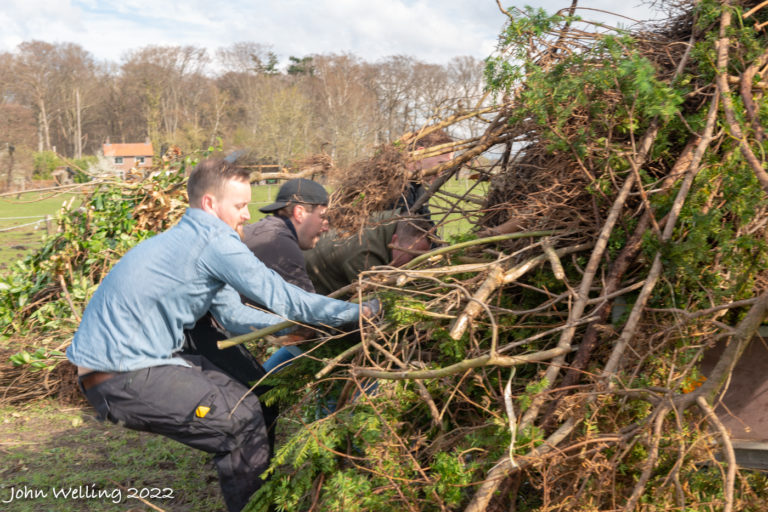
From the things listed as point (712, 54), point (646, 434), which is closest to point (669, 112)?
point (712, 54)

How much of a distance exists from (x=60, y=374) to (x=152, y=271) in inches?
135

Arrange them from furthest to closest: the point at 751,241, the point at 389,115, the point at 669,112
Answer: the point at 389,115, the point at 669,112, the point at 751,241

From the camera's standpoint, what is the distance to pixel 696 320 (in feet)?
8.25

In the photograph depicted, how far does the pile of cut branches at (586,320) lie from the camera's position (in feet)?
7.50

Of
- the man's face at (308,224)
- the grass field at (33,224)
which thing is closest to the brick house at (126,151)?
the grass field at (33,224)

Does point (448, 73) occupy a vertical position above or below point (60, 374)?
above

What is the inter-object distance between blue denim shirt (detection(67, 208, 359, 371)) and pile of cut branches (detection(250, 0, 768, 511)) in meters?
0.41

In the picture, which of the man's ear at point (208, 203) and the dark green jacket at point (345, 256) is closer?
the man's ear at point (208, 203)

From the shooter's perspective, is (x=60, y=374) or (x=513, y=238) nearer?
(x=513, y=238)

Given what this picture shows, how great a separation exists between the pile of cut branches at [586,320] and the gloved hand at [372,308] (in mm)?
72

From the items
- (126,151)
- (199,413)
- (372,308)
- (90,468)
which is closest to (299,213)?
(372,308)

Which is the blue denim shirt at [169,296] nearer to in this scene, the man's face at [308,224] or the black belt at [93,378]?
the black belt at [93,378]

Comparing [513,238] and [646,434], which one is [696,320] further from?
[513,238]

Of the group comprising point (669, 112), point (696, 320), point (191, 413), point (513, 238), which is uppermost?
point (669, 112)
